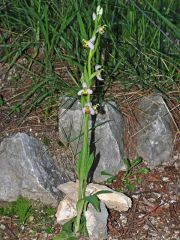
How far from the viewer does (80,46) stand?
3.69m

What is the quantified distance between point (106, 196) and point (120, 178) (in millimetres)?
267

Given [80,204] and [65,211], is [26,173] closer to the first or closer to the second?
[65,211]

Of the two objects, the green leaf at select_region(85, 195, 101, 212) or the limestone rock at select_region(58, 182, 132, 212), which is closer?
the green leaf at select_region(85, 195, 101, 212)

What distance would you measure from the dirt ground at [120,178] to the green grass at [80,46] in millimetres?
77

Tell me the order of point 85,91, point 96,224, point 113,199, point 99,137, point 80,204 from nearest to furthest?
point 85,91, point 80,204, point 96,224, point 113,199, point 99,137

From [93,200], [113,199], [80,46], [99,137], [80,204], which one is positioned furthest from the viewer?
[80,46]

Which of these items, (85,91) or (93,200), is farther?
(93,200)

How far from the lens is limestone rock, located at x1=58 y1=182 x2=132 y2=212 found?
312 centimetres

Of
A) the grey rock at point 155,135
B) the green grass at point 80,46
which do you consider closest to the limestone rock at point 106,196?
the grey rock at point 155,135

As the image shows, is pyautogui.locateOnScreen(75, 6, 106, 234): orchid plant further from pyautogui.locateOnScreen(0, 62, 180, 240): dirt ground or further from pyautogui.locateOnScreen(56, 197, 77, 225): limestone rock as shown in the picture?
pyautogui.locateOnScreen(0, 62, 180, 240): dirt ground

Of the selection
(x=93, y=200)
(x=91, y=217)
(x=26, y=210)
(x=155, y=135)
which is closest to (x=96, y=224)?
(x=91, y=217)

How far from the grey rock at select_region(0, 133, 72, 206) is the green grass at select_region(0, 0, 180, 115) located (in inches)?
11.6

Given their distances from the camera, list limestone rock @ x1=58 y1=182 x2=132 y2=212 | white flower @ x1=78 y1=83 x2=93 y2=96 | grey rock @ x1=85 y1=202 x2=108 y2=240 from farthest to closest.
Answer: limestone rock @ x1=58 y1=182 x2=132 y2=212 < grey rock @ x1=85 y1=202 x2=108 y2=240 < white flower @ x1=78 y1=83 x2=93 y2=96

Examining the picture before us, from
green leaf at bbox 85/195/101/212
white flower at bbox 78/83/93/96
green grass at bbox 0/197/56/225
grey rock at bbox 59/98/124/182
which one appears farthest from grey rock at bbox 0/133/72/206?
white flower at bbox 78/83/93/96
